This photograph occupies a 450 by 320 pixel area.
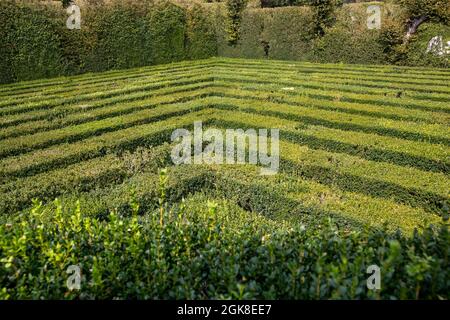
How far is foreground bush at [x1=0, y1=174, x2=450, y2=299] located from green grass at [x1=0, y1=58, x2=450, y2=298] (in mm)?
158

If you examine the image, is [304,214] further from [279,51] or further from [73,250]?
[279,51]

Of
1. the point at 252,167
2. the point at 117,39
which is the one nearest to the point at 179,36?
the point at 117,39

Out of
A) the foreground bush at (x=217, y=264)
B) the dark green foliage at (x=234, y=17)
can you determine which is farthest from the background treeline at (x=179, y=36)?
the foreground bush at (x=217, y=264)

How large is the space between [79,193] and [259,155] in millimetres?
4643

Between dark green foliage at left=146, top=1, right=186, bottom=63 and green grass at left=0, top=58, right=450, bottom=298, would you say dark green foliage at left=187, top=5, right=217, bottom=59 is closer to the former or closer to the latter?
dark green foliage at left=146, top=1, right=186, bottom=63

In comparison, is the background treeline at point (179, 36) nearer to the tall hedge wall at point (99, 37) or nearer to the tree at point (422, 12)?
the tall hedge wall at point (99, 37)

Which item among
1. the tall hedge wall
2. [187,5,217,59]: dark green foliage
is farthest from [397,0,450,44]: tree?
the tall hedge wall

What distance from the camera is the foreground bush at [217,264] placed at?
10.9ft

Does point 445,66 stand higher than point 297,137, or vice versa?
point 445,66

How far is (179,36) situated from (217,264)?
3002 cm

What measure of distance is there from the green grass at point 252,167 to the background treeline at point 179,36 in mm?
6121

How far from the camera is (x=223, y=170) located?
32.8 ft

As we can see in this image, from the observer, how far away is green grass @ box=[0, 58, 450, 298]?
8328 millimetres
